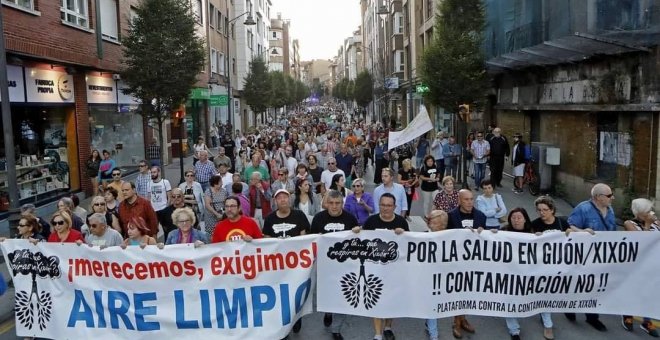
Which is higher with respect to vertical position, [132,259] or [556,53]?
[556,53]

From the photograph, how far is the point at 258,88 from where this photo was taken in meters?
47.0

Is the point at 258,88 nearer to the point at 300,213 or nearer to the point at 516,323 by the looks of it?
the point at 300,213

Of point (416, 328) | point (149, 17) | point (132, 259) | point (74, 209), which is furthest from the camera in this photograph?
point (149, 17)

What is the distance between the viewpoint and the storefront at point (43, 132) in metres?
14.1

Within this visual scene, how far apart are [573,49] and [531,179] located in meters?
4.19

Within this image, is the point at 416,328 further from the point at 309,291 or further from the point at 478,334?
the point at 309,291

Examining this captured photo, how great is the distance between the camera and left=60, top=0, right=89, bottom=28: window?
16375 mm

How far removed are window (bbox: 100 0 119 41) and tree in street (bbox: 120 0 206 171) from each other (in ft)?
4.77

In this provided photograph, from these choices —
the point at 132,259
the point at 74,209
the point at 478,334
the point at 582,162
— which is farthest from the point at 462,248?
the point at 582,162

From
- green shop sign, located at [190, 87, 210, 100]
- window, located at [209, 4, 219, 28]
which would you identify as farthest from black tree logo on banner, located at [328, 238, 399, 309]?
window, located at [209, 4, 219, 28]

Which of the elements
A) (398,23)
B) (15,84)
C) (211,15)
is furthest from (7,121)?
(398,23)

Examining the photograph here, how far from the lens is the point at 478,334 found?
661 centimetres

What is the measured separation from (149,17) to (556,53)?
455 inches

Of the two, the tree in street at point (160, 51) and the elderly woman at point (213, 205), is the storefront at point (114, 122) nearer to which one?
the tree in street at point (160, 51)
